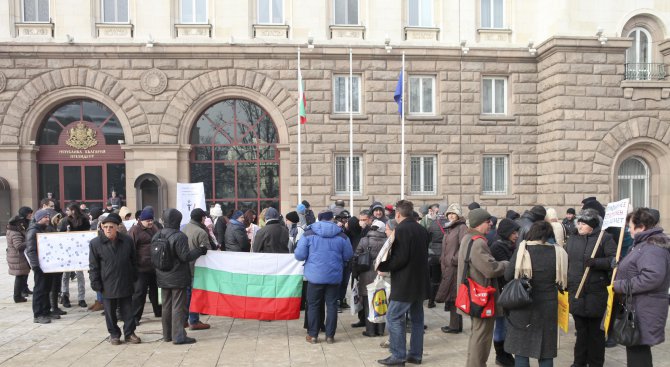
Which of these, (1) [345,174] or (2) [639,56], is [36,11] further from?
(2) [639,56]

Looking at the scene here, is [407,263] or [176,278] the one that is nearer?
[407,263]

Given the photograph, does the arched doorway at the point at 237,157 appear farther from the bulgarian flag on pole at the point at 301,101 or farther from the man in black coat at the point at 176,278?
the man in black coat at the point at 176,278

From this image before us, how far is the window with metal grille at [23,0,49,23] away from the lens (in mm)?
18906

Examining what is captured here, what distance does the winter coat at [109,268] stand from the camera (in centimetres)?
768

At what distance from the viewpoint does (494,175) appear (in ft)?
66.0

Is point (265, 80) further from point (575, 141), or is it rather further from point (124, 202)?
point (575, 141)

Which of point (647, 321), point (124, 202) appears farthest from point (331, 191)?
point (647, 321)

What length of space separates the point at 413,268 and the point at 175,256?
333 cm

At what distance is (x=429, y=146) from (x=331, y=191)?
389cm

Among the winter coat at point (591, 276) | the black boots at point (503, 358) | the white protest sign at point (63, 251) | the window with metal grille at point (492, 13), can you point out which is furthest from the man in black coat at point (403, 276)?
the window with metal grille at point (492, 13)

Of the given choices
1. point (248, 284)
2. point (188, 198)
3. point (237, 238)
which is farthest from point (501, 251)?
point (188, 198)

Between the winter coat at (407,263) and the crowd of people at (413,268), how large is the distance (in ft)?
0.04

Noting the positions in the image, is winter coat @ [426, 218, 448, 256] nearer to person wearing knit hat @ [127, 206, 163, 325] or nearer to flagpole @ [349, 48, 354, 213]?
person wearing knit hat @ [127, 206, 163, 325]

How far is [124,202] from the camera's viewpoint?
19.3 m
